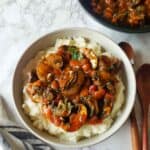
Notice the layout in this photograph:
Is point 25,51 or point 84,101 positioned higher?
point 25,51

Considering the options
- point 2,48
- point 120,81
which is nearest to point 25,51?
point 2,48

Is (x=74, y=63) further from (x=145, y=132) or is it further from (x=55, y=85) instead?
(x=145, y=132)

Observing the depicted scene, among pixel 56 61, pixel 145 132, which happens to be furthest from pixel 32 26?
pixel 145 132

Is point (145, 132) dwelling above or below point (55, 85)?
below

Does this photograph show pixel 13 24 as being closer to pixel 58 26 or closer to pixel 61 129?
pixel 58 26

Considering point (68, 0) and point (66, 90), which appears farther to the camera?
point (68, 0)

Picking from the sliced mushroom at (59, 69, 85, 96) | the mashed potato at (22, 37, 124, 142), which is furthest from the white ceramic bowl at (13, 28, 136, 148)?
the sliced mushroom at (59, 69, 85, 96)

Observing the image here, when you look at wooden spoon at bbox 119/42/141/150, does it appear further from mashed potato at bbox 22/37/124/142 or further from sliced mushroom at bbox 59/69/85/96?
sliced mushroom at bbox 59/69/85/96
